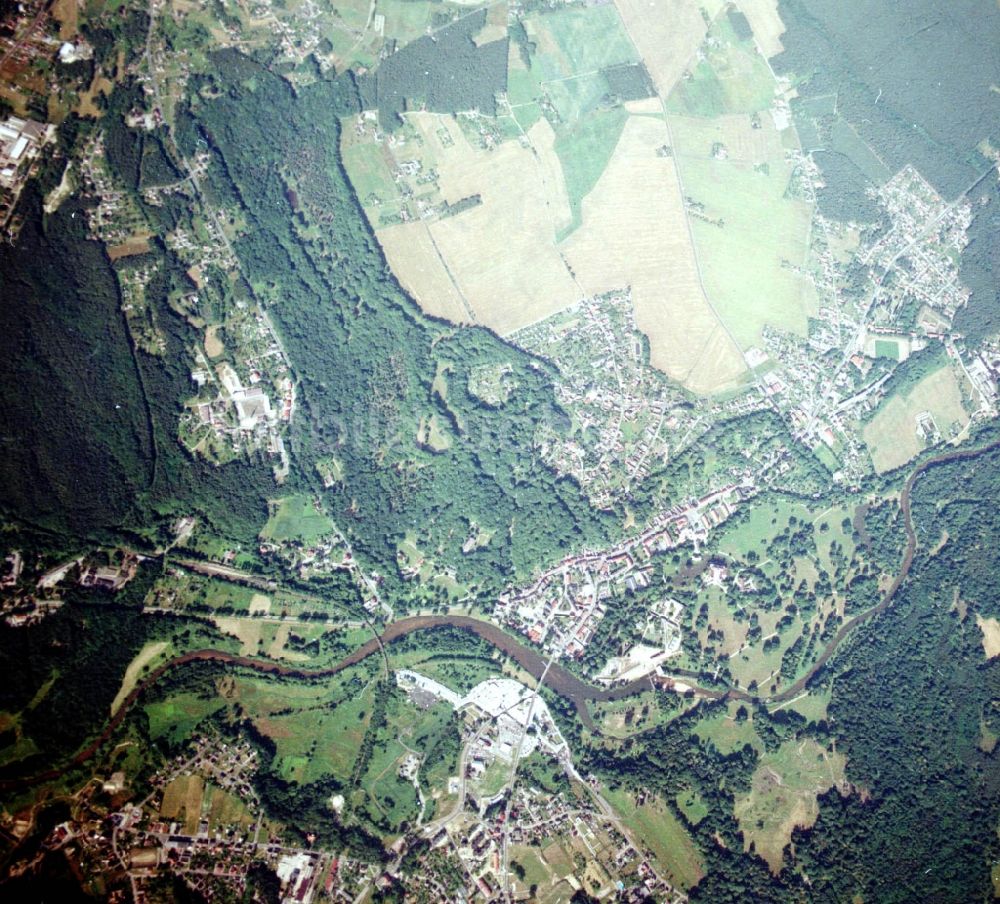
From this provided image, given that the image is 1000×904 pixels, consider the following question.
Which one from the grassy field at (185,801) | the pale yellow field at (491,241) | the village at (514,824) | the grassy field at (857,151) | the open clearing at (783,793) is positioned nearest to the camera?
the grassy field at (185,801)

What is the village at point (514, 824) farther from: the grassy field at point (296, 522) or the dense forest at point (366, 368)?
the grassy field at point (296, 522)

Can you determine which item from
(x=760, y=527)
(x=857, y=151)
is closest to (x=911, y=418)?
(x=760, y=527)

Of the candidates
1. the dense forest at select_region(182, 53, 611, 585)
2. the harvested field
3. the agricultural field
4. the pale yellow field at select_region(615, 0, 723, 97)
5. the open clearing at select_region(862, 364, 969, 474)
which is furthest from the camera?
the pale yellow field at select_region(615, 0, 723, 97)

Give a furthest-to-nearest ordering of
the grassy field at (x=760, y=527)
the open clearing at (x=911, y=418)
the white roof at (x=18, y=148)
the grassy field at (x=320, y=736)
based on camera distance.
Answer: the open clearing at (x=911, y=418) → the grassy field at (x=760, y=527) → the white roof at (x=18, y=148) → the grassy field at (x=320, y=736)

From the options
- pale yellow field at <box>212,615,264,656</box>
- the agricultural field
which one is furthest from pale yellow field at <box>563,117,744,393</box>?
pale yellow field at <box>212,615,264,656</box>

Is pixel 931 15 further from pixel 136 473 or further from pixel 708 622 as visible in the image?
pixel 136 473

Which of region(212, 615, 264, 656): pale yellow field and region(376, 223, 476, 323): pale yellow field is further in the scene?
region(376, 223, 476, 323): pale yellow field

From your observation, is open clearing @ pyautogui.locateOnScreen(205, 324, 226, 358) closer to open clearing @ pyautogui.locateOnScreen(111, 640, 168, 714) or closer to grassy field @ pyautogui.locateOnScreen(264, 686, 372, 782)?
open clearing @ pyautogui.locateOnScreen(111, 640, 168, 714)

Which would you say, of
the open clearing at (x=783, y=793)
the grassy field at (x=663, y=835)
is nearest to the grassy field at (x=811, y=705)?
the open clearing at (x=783, y=793)

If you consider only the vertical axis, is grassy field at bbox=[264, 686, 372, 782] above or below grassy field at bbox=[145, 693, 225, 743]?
below
